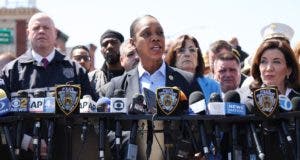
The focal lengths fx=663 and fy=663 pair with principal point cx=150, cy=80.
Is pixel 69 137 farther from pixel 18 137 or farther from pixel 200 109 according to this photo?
pixel 200 109

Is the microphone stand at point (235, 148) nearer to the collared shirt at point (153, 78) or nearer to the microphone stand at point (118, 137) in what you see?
the microphone stand at point (118, 137)

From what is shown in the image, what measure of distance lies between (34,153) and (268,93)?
178 cm

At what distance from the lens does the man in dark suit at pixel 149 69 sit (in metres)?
6.00

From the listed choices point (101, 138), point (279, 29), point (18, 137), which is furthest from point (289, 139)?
point (279, 29)

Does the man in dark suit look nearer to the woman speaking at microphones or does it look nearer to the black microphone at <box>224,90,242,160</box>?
the woman speaking at microphones

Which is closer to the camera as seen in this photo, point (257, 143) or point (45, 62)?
Answer: point (257, 143)

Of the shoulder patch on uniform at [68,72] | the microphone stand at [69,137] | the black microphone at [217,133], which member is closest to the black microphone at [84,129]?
the microphone stand at [69,137]

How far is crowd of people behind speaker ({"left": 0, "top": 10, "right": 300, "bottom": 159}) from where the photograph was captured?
5918 millimetres

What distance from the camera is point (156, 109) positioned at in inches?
195

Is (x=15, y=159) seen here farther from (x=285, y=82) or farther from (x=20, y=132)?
(x=285, y=82)

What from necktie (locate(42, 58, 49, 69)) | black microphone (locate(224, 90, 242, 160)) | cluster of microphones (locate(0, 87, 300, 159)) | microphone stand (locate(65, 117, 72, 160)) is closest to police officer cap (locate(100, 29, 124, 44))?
necktie (locate(42, 58, 49, 69))

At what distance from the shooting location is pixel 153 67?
6.17 m

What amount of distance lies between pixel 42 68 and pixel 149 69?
48.5 inches

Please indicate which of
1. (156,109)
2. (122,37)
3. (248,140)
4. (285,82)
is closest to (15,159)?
(156,109)
